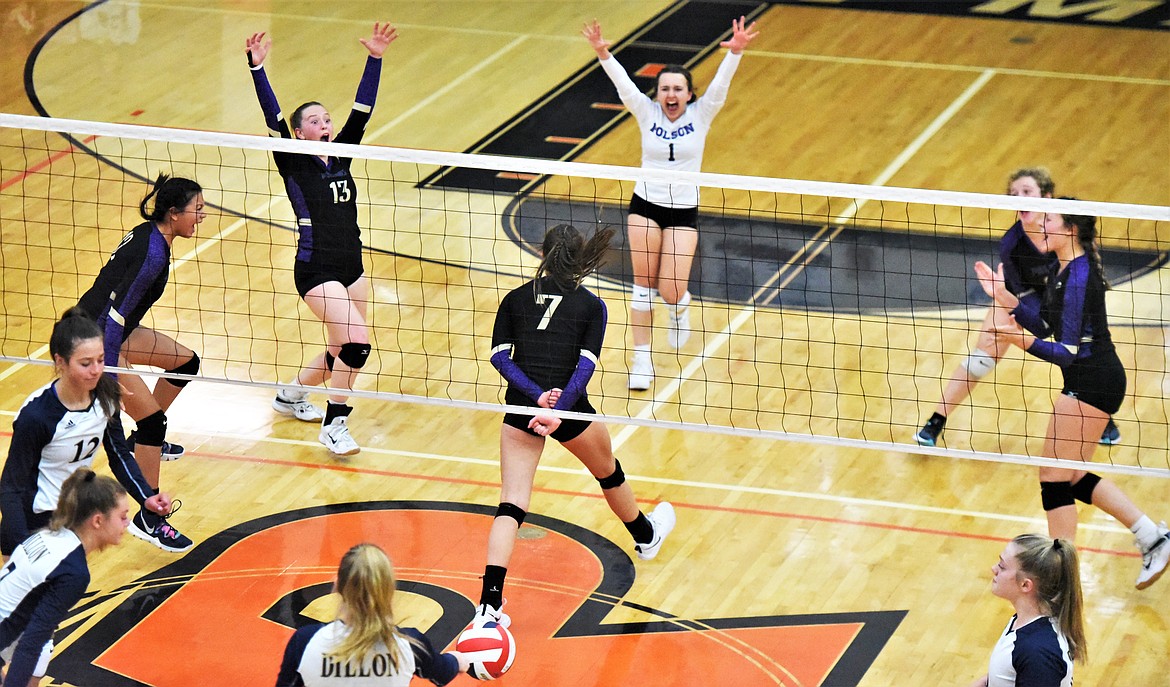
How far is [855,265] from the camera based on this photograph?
12.0 metres

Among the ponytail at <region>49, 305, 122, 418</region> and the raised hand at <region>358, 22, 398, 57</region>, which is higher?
the raised hand at <region>358, 22, 398, 57</region>

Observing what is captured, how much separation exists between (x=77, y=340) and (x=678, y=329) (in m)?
5.23

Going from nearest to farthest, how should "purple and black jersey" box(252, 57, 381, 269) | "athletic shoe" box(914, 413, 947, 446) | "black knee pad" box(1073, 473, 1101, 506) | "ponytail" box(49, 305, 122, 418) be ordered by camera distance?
"ponytail" box(49, 305, 122, 418) < "black knee pad" box(1073, 473, 1101, 506) < "purple and black jersey" box(252, 57, 381, 269) < "athletic shoe" box(914, 413, 947, 446)

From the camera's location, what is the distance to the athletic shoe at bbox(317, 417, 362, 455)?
924 cm

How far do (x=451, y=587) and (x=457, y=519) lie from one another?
28.8 inches

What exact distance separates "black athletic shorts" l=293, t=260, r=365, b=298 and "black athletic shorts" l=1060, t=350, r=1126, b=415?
4121mm

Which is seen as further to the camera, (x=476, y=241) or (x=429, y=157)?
(x=476, y=241)

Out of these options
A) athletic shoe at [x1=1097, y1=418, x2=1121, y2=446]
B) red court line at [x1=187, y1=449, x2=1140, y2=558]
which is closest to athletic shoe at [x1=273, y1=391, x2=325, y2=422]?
red court line at [x1=187, y1=449, x2=1140, y2=558]

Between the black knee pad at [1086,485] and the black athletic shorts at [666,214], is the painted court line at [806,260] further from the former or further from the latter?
the black knee pad at [1086,485]

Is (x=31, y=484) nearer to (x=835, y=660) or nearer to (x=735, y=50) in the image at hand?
(x=835, y=660)

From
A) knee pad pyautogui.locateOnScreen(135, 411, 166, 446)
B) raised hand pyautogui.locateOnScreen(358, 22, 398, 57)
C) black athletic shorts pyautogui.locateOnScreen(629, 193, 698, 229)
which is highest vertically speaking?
raised hand pyautogui.locateOnScreen(358, 22, 398, 57)

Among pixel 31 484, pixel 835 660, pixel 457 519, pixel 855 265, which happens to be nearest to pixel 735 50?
pixel 855 265

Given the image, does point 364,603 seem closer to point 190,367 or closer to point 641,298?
point 190,367

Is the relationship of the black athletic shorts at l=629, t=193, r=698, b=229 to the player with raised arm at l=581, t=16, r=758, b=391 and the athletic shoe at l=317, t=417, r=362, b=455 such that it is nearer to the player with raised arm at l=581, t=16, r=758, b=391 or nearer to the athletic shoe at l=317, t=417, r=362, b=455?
the player with raised arm at l=581, t=16, r=758, b=391
